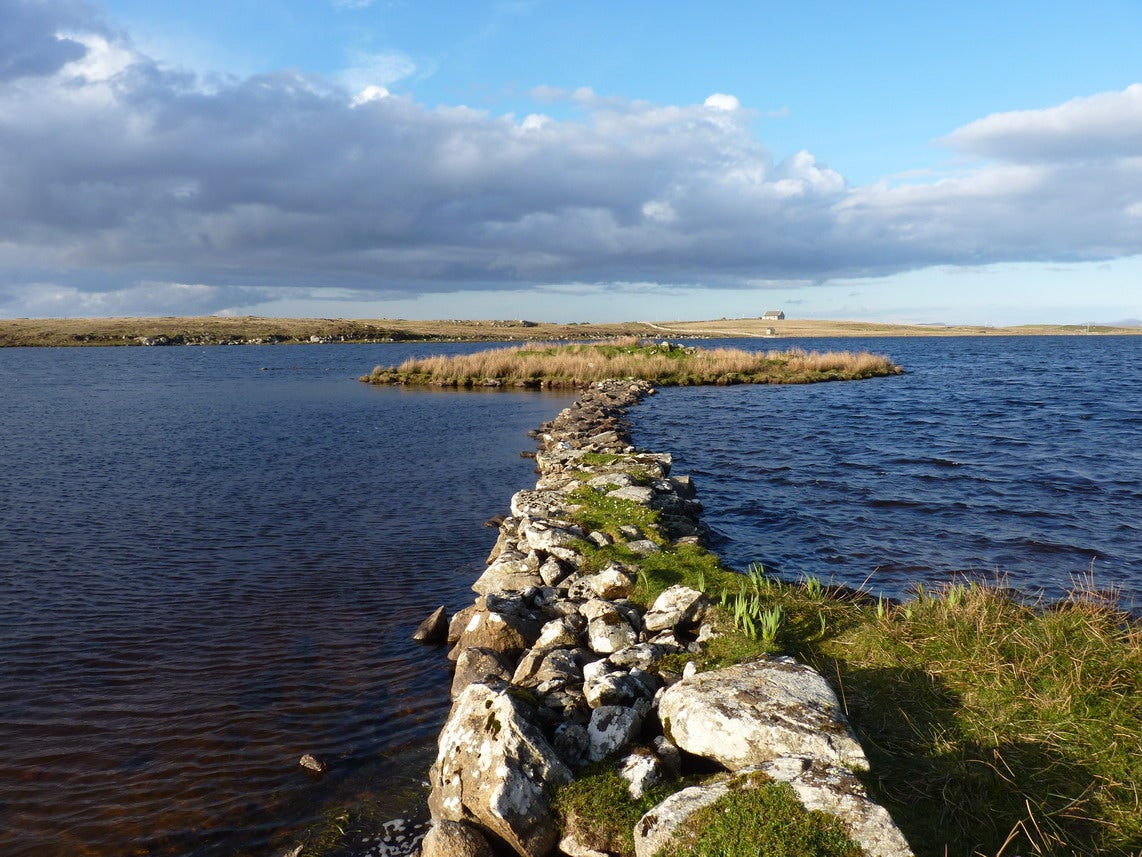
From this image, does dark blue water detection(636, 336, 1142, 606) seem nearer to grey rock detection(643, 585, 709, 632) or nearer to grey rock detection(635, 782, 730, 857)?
grey rock detection(643, 585, 709, 632)

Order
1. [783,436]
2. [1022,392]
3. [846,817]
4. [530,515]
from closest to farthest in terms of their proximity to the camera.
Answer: [846,817] < [530,515] < [783,436] < [1022,392]

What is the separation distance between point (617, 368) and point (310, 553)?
46617 mm

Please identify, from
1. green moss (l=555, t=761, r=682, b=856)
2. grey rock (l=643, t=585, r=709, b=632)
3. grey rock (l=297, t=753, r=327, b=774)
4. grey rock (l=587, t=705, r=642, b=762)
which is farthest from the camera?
grey rock (l=643, t=585, r=709, b=632)

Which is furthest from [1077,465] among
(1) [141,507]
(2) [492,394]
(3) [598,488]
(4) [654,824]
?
(2) [492,394]

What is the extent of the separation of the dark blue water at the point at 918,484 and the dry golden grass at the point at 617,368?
1212 cm

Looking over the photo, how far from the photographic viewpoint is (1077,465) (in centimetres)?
2603

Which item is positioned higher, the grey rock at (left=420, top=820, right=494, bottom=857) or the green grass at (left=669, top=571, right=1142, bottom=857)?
the green grass at (left=669, top=571, right=1142, bottom=857)

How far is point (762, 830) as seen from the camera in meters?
5.27

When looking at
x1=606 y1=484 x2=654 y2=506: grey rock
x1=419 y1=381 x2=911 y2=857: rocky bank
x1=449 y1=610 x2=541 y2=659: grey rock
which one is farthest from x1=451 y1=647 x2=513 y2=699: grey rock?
x1=606 y1=484 x2=654 y2=506: grey rock

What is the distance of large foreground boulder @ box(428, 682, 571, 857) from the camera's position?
6281 mm

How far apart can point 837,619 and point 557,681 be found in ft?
13.4

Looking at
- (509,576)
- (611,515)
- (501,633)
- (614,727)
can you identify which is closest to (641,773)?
(614,727)

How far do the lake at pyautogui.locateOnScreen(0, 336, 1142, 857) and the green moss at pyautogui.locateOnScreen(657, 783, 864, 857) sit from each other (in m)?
3.80

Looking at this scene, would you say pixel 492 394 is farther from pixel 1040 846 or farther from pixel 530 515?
pixel 1040 846
